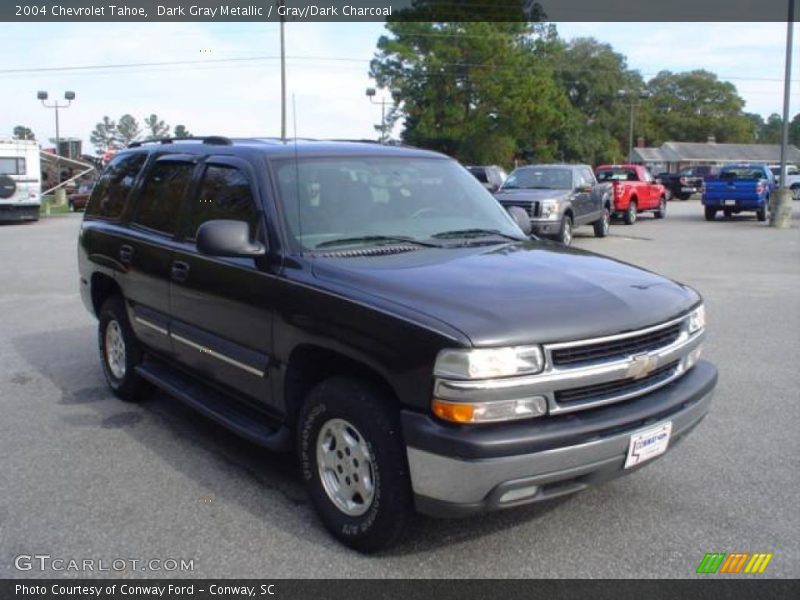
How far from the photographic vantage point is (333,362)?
377cm

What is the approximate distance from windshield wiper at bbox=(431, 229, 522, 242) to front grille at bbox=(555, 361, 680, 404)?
4.39 feet

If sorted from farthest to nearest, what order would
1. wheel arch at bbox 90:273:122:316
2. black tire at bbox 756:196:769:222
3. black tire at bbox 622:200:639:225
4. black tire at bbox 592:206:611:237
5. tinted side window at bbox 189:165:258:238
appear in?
black tire at bbox 756:196:769:222 < black tire at bbox 622:200:639:225 < black tire at bbox 592:206:611:237 < wheel arch at bbox 90:273:122:316 < tinted side window at bbox 189:165:258:238

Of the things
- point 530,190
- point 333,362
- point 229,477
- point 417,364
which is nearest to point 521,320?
A: point 417,364

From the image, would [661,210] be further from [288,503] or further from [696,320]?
[288,503]

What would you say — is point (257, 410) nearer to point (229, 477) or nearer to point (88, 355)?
point (229, 477)

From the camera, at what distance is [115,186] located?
6.17 metres

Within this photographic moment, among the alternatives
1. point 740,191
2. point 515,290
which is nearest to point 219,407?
point 515,290

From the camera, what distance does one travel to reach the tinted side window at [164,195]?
5.09 meters

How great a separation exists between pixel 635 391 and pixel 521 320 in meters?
0.69

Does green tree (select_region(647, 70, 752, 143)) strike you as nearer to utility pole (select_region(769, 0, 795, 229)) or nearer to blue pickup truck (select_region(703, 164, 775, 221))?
blue pickup truck (select_region(703, 164, 775, 221))

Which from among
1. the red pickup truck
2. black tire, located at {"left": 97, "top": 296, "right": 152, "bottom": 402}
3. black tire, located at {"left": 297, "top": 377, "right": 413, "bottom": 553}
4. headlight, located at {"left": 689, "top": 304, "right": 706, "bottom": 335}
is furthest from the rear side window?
headlight, located at {"left": 689, "top": 304, "right": 706, "bottom": 335}

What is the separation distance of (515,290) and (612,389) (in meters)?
0.60

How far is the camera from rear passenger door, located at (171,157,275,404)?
4086 mm
